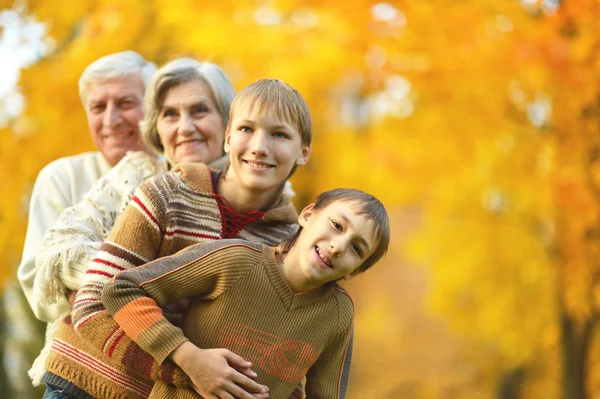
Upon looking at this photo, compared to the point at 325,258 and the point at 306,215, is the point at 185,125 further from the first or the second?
the point at 325,258

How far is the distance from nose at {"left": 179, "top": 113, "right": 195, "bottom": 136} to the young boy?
2.51 feet

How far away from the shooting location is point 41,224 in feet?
10.7

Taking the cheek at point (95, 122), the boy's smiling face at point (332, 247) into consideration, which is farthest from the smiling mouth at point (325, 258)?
the cheek at point (95, 122)

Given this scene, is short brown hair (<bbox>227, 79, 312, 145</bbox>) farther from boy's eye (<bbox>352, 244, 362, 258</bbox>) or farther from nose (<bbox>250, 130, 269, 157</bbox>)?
boy's eye (<bbox>352, 244, 362, 258</bbox>)

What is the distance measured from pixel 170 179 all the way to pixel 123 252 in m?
0.29

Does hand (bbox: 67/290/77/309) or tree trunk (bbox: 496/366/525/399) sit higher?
hand (bbox: 67/290/77/309)

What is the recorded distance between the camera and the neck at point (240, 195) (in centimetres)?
259

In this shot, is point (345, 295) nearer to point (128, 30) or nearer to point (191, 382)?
point (191, 382)

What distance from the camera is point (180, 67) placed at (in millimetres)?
3020

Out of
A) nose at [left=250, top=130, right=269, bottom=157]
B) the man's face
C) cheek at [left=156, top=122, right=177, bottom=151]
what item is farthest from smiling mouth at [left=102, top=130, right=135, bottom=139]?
nose at [left=250, top=130, right=269, bottom=157]

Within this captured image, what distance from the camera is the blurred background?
5.95 meters

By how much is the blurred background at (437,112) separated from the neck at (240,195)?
3471mm

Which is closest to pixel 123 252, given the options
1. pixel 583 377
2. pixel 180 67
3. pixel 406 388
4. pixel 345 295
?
pixel 345 295

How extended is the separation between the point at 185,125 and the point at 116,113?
1.84 feet
